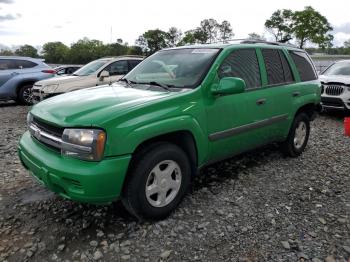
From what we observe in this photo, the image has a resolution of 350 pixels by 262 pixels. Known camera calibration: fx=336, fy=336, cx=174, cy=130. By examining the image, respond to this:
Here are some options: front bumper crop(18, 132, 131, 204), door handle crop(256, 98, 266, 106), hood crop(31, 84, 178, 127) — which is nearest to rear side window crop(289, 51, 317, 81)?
door handle crop(256, 98, 266, 106)

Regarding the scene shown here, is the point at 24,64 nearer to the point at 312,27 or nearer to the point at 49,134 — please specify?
the point at 49,134

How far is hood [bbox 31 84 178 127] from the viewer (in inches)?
111

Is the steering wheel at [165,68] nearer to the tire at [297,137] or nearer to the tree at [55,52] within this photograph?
the tire at [297,137]

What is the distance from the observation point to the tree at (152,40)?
166ft

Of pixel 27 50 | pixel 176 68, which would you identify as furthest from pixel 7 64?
pixel 27 50

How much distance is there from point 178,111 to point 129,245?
1282mm

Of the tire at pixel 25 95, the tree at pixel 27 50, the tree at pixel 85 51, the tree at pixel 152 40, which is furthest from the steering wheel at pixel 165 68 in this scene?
the tree at pixel 27 50

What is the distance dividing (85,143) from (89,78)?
636 centimetres

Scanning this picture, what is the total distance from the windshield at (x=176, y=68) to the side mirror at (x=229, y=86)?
227mm

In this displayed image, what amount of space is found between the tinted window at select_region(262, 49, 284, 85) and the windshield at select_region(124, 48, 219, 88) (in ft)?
2.87

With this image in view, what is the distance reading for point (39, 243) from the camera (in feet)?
9.55

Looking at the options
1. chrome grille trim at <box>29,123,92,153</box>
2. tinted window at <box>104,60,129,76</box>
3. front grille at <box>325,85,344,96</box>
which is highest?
tinted window at <box>104,60,129,76</box>

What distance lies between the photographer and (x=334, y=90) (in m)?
8.68

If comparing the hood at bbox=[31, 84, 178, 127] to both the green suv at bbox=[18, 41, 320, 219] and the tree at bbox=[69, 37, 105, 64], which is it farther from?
the tree at bbox=[69, 37, 105, 64]
